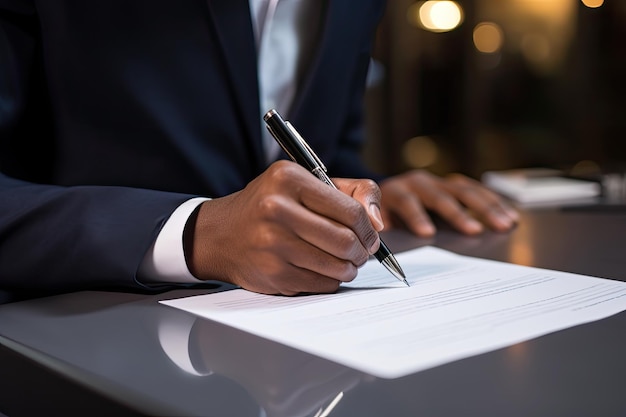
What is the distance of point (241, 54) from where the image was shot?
3.40ft

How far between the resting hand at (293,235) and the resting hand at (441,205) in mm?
444

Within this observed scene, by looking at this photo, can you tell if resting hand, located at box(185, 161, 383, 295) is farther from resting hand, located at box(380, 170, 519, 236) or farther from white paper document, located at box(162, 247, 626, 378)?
resting hand, located at box(380, 170, 519, 236)

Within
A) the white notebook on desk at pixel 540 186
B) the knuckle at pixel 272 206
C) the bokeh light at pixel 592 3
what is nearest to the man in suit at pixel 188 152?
the knuckle at pixel 272 206

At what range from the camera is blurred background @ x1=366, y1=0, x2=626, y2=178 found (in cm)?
427

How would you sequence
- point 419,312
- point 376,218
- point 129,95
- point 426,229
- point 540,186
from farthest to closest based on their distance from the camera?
point 540,186
point 426,229
point 129,95
point 376,218
point 419,312

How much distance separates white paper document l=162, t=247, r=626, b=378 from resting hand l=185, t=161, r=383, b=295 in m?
0.02

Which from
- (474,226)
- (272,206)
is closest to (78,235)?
(272,206)

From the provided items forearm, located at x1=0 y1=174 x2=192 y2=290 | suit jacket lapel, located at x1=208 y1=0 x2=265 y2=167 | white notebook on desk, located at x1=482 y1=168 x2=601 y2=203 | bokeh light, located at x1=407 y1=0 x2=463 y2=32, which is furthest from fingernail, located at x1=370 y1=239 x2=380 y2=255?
bokeh light, located at x1=407 y1=0 x2=463 y2=32

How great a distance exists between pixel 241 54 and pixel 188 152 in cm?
15

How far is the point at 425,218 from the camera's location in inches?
46.3

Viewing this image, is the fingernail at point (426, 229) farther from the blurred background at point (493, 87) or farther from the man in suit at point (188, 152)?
the blurred background at point (493, 87)

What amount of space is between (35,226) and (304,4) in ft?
1.86

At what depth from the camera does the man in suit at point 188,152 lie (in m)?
0.72

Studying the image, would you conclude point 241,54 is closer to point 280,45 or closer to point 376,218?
point 280,45
